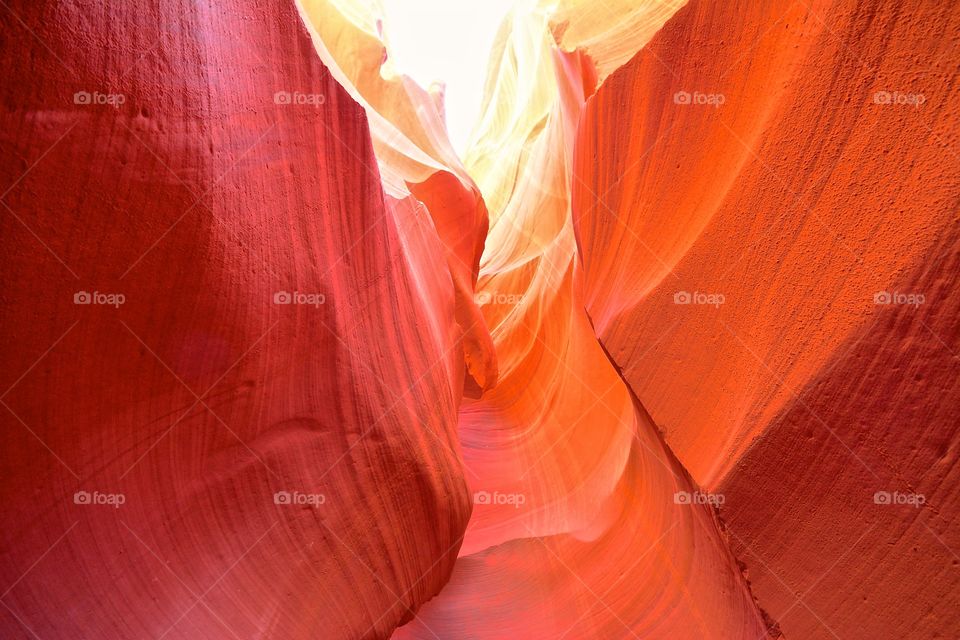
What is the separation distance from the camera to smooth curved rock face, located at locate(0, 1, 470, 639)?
169 cm

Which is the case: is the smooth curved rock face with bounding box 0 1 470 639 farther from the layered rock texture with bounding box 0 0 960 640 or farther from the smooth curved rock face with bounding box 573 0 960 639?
the smooth curved rock face with bounding box 573 0 960 639

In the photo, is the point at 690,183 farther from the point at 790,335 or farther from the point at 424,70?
the point at 424,70

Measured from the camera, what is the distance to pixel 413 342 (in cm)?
321

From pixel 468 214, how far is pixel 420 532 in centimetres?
350

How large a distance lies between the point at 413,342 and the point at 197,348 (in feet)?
4.47

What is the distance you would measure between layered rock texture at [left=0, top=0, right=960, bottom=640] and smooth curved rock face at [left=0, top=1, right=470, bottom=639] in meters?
0.01

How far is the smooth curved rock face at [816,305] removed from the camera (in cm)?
165

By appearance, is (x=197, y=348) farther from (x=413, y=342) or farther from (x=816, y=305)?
(x=816, y=305)

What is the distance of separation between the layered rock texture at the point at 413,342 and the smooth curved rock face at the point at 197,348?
1cm

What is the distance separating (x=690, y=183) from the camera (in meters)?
2.64

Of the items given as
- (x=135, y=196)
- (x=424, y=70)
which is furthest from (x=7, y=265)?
(x=424, y=70)

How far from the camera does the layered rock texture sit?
5.51 feet

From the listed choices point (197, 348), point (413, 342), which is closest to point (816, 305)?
point (413, 342)

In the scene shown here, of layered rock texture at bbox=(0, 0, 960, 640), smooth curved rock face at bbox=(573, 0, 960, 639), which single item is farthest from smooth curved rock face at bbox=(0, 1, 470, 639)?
smooth curved rock face at bbox=(573, 0, 960, 639)
